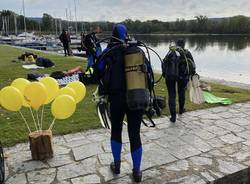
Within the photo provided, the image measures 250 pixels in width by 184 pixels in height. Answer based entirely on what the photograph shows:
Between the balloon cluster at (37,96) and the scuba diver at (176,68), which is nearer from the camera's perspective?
the balloon cluster at (37,96)

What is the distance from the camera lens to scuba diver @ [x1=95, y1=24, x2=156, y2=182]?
142 inches

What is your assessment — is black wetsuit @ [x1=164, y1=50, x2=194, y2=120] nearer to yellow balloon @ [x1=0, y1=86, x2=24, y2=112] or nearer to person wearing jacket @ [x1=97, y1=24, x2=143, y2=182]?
person wearing jacket @ [x1=97, y1=24, x2=143, y2=182]

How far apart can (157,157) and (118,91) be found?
135 cm

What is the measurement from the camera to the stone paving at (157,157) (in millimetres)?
3982

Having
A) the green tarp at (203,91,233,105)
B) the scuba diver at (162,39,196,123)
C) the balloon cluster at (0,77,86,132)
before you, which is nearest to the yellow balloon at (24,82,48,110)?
the balloon cluster at (0,77,86,132)

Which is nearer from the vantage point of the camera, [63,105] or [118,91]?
[118,91]

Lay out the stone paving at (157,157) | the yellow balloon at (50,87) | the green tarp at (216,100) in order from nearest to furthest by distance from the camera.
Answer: the stone paving at (157,157)
the yellow balloon at (50,87)
the green tarp at (216,100)

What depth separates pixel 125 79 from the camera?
12.0 ft

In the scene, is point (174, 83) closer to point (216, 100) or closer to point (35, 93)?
point (216, 100)

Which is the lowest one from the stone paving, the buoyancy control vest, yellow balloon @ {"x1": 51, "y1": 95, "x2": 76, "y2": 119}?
the stone paving

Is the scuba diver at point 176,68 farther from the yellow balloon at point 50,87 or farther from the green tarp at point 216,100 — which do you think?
the yellow balloon at point 50,87

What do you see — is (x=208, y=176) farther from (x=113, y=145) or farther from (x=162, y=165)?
(x=113, y=145)

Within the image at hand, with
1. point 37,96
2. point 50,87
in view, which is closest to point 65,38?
point 50,87

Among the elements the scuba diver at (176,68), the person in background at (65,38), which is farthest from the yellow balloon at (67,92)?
the person in background at (65,38)
